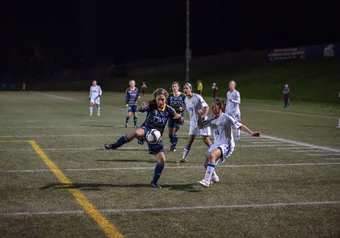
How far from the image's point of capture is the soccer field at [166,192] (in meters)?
7.19

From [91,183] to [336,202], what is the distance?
14.2 ft

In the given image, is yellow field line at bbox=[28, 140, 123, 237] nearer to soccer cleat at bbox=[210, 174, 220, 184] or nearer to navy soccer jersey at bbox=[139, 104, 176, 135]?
navy soccer jersey at bbox=[139, 104, 176, 135]

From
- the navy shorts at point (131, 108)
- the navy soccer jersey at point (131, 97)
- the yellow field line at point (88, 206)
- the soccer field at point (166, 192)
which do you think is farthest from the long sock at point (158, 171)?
the navy soccer jersey at point (131, 97)

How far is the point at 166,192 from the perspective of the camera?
376 inches

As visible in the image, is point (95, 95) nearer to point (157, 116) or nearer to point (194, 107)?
point (194, 107)

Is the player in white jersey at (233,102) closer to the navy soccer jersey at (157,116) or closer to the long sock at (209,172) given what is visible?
the navy soccer jersey at (157,116)

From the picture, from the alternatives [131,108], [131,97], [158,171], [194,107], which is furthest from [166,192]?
[131,97]

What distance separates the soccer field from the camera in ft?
23.6

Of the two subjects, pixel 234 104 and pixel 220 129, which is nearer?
pixel 220 129

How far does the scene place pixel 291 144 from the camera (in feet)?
55.2

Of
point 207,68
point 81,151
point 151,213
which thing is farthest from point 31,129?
point 207,68

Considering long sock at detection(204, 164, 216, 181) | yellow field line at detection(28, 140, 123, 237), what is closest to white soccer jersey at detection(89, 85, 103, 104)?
yellow field line at detection(28, 140, 123, 237)

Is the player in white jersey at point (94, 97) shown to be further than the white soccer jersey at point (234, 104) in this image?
Yes

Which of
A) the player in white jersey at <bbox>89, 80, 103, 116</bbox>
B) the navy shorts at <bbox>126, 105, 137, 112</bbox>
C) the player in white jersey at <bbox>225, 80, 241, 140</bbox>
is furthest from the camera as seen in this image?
the player in white jersey at <bbox>89, 80, 103, 116</bbox>
